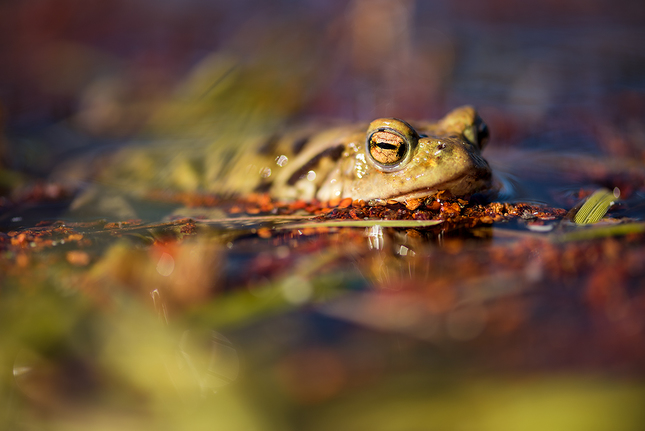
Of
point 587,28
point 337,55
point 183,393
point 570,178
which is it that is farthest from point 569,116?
point 183,393

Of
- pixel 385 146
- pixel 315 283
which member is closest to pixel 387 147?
pixel 385 146

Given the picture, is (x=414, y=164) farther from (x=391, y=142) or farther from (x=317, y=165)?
(x=317, y=165)

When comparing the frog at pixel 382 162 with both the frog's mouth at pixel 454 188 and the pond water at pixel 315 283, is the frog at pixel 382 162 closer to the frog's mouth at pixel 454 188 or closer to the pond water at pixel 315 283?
the frog's mouth at pixel 454 188

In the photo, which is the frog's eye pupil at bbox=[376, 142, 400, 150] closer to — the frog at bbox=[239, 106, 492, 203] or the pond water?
the frog at bbox=[239, 106, 492, 203]

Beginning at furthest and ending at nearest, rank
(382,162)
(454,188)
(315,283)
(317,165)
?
(317,165)
(382,162)
(454,188)
(315,283)

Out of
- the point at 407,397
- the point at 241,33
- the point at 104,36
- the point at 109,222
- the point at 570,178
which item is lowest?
the point at 407,397

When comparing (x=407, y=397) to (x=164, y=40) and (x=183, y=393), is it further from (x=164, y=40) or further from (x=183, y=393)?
(x=164, y=40)

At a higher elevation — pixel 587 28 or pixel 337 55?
pixel 587 28
